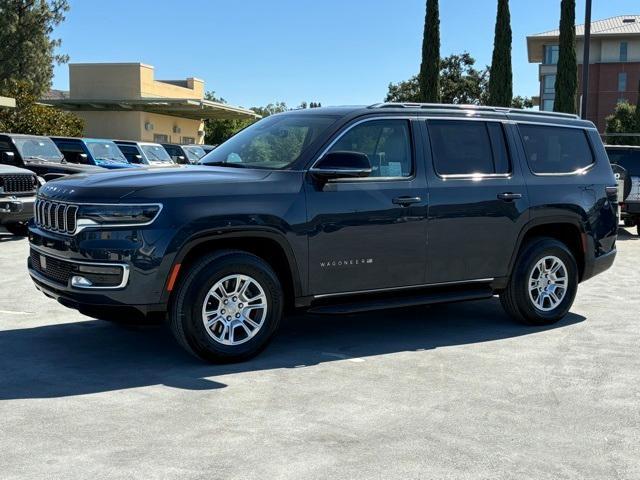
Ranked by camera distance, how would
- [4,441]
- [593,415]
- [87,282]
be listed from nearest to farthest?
1. [4,441]
2. [593,415]
3. [87,282]

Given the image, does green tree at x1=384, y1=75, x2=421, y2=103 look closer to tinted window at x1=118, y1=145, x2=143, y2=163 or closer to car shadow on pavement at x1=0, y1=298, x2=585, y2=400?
tinted window at x1=118, y1=145, x2=143, y2=163

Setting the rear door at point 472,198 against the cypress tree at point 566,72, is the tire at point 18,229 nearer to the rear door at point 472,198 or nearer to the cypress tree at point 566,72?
the rear door at point 472,198

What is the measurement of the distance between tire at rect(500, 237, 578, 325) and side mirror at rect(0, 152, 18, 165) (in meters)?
11.4

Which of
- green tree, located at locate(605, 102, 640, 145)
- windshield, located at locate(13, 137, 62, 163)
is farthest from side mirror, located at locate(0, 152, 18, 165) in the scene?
green tree, located at locate(605, 102, 640, 145)

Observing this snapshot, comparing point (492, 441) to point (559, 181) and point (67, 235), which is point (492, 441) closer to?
point (67, 235)

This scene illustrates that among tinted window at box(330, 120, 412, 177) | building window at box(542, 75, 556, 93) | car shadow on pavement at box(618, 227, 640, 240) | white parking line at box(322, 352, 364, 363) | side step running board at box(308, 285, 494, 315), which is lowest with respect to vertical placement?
white parking line at box(322, 352, 364, 363)

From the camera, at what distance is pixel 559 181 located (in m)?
7.44

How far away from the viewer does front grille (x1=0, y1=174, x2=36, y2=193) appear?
13.0 metres

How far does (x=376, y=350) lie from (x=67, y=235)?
260 cm

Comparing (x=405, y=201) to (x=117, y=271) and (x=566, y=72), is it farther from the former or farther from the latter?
(x=566, y=72)

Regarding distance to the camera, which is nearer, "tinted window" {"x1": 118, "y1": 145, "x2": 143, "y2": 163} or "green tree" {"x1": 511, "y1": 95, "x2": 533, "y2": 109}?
"tinted window" {"x1": 118, "y1": 145, "x2": 143, "y2": 163}

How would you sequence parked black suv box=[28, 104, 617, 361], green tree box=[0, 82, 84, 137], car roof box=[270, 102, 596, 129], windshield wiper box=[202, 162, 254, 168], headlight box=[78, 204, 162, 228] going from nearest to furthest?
headlight box=[78, 204, 162, 228] < parked black suv box=[28, 104, 617, 361] < windshield wiper box=[202, 162, 254, 168] < car roof box=[270, 102, 596, 129] < green tree box=[0, 82, 84, 137]

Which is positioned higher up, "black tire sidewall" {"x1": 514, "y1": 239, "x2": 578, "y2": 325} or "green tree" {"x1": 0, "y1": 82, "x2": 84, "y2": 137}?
"green tree" {"x1": 0, "y1": 82, "x2": 84, "y2": 137}

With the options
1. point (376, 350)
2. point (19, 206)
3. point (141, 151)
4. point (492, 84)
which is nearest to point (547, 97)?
point (492, 84)
